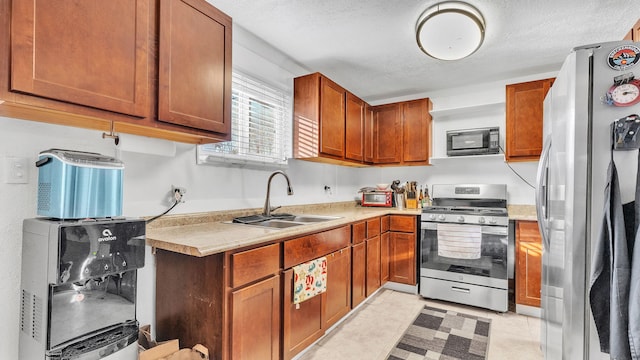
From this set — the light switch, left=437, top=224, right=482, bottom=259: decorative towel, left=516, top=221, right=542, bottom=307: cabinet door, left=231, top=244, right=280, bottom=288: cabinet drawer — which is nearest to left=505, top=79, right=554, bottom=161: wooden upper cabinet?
left=516, top=221, right=542, bottom=307: cabinet door

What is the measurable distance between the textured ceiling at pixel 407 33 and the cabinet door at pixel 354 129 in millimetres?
316

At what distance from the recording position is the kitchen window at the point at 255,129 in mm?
2240

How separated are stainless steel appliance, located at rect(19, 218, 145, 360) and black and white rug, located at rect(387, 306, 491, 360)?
1.72m

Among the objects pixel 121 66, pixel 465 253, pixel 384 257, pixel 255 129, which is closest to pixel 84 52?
pixel 121 66

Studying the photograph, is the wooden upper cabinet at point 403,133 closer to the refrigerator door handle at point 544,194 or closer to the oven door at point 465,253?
the oven door at point 465,253

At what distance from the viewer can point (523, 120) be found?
3094 mm

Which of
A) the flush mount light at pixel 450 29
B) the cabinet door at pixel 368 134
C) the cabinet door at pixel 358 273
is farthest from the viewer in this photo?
the cabinet door at pixel 368 134

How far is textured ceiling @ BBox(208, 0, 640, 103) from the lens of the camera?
206 centimetres

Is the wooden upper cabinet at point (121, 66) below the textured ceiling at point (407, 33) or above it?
below

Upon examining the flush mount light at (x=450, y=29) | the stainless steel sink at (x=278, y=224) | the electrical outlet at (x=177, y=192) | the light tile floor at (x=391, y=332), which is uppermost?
the flush mount light at (x=450, y=29)

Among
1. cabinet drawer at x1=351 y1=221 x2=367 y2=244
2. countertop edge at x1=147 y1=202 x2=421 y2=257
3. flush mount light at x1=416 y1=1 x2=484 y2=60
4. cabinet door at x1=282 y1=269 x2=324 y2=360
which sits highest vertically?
flush mount light at x1=416 y1=1 x2=484 y2=60

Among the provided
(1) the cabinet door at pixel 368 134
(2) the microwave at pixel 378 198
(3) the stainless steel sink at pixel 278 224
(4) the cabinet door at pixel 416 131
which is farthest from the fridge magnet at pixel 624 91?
(2) the microwave at pixel 378 198

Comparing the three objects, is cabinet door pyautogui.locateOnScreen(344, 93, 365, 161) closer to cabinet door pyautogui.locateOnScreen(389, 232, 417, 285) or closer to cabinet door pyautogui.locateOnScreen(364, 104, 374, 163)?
cabinet door pyautogui.locateOnScreen(364, 104, 374, 163)

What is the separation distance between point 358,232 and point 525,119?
2117 mm
